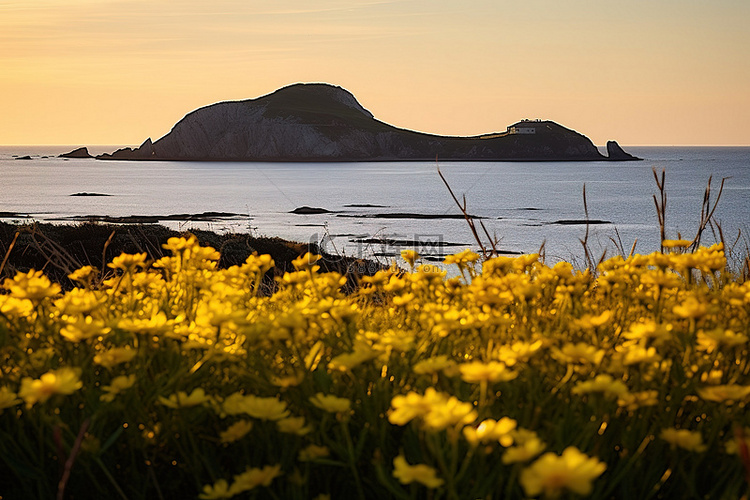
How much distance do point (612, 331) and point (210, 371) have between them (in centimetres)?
136

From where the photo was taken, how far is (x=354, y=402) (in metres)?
1.83

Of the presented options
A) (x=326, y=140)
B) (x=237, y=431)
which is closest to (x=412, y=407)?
(x=237, y=431)

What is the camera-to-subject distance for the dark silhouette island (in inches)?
6309

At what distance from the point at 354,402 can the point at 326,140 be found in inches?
6493

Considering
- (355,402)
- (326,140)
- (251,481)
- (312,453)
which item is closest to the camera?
(251,481)

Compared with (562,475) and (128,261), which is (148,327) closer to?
(128,261)

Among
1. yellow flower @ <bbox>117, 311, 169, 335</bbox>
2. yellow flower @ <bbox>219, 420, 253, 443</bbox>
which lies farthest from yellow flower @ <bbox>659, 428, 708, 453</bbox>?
yellow flower @ <bbox>117, 311, 169, 335</bbox>

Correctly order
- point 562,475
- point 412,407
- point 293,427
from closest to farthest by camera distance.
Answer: point 562,475
point 412,407
point 293,427

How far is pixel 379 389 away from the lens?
1718 millimetres

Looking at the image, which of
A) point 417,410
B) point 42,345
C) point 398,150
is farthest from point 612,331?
point 398,150

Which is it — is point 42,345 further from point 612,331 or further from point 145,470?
point 612,331

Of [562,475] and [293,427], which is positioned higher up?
[562,475]

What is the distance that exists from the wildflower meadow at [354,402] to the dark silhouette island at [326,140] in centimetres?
15905

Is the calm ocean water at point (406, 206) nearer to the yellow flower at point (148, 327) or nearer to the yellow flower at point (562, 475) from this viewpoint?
the yellow flower at point (148, 327)
